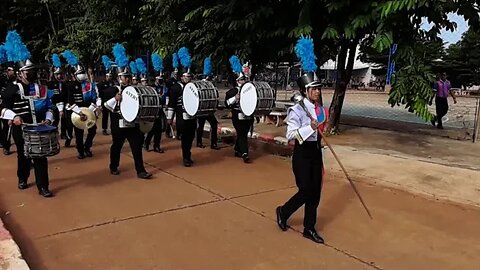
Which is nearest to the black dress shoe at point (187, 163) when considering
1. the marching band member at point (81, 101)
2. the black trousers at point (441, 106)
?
the marching band member at point (81, 101)

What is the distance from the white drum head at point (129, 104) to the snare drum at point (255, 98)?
212cm

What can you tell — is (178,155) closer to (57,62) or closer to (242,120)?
(242,120)

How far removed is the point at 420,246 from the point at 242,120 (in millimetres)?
4673

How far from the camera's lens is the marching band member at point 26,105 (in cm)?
634

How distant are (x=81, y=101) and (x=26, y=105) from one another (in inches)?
127

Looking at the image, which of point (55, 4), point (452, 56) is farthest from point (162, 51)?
point (452, 56)

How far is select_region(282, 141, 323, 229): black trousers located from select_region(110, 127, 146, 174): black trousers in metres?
3.30

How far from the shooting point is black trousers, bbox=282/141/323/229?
193 inches

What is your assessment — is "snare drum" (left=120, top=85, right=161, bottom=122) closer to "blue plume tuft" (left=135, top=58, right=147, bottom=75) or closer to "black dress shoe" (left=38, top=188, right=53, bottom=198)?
"black dress shoe" (left=38, top=188, right=53, bottom=198)

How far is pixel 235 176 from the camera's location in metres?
7.80

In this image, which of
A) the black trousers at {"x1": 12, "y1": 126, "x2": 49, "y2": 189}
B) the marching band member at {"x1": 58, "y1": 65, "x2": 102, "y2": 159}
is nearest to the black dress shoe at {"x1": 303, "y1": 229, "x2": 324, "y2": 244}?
the black trousers at {"x1": 12, "y1": 126, "x2": 49, "y2": 189}

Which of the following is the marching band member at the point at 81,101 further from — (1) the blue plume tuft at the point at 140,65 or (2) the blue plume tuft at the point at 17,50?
(2) the blue plume tuft at the point at 17,50

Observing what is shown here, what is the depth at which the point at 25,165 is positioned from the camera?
6.72m

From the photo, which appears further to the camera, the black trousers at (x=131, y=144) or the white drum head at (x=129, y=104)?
the black trousers at (x=131, y=144)
